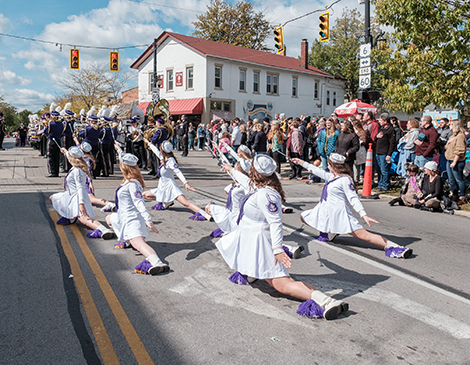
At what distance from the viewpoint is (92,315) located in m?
3.89

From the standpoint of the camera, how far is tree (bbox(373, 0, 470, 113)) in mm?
11570

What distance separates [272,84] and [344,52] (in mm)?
17084

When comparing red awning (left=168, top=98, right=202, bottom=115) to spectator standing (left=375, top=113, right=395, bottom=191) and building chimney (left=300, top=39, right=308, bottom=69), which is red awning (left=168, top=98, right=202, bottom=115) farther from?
spectator standing (left=375, top=113, right=395, bottom=191)

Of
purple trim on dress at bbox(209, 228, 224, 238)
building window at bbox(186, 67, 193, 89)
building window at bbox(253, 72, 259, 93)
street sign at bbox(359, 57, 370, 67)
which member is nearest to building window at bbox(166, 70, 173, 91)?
building window at bbox(186, 67, 193, 89)

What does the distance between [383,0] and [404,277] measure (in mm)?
10210

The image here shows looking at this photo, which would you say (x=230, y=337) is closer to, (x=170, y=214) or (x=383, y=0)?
(x=170, y=214)

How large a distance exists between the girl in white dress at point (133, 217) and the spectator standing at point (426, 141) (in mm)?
→ 7793

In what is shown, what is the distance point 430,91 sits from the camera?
1268 centimetres

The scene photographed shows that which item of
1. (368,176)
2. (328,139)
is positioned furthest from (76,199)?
(328,139)

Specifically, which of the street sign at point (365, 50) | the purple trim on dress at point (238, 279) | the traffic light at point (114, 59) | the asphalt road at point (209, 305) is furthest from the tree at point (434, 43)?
the traffic light at point (114, 59)

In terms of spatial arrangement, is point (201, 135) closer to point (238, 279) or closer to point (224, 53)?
point (224, 53)

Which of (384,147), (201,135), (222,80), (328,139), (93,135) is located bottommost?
(384,147)

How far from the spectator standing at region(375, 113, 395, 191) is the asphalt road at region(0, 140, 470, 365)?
5.21m

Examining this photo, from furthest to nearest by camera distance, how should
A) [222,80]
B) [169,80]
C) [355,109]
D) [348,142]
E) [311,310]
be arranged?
[169,80] < [222,80] < [355,109] < [348,142] < [311,310]
